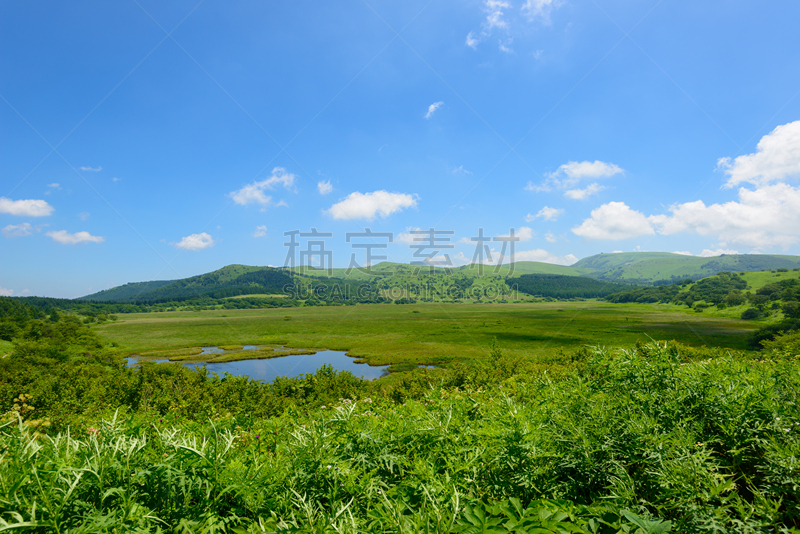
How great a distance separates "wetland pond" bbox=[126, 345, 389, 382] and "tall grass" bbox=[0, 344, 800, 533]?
27.5 meters

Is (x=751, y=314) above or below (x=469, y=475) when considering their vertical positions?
below

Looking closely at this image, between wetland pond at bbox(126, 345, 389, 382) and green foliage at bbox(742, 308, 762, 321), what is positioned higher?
green foliage at bbox(742, 308, 762, 321)

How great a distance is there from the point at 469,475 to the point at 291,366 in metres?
35.4

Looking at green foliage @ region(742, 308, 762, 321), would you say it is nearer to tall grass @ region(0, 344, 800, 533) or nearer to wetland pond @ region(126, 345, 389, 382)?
wetland pond @ region(126, 345, 389, 382)

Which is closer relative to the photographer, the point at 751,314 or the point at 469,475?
the point at 469,475

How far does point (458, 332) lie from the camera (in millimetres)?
55719

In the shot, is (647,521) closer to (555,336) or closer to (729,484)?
(729,484)

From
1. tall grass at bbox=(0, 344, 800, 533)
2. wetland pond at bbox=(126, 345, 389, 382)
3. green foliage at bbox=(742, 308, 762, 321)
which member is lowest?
wetland pond at bbox=(126, 345, 389, 382)

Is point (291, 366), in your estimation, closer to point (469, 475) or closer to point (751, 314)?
point (469, 475)

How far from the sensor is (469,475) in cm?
209

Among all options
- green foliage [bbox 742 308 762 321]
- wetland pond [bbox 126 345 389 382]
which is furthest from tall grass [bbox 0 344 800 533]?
green foliage [bbox 742 308 762 321]

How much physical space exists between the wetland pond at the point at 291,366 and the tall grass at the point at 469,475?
27533mm

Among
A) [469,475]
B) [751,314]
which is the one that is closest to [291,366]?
[469,475]

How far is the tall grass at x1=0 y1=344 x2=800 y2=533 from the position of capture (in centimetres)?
143
